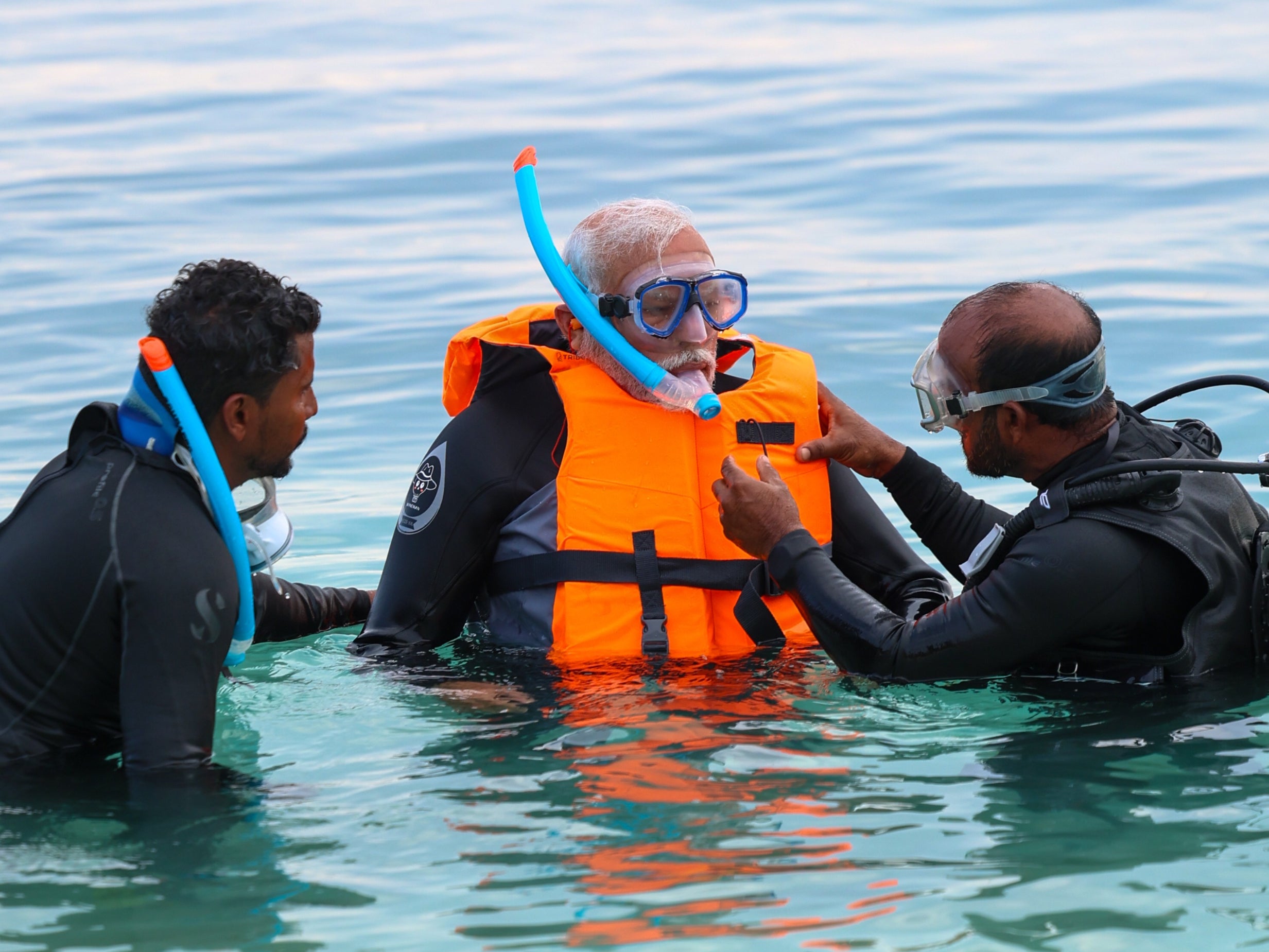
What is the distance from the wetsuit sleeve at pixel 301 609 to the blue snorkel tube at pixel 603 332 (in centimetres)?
118

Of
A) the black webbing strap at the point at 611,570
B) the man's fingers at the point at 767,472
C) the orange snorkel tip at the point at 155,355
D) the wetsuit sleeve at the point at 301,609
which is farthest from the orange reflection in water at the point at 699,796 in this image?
the orange snorkel tip at the point at 155,355

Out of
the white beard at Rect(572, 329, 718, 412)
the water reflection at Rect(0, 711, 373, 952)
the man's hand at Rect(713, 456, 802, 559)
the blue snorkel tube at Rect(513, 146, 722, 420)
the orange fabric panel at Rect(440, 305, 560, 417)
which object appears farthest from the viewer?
the orange fabric panel at Rect(440, 305, 560, 417)

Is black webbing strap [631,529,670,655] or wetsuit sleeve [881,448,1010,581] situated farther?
wetsuit sleeve [881,448,1010,581]

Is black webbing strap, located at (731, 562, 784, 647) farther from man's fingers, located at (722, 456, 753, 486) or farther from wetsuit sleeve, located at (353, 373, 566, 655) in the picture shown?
wetsuit sleeve, located at (353, 373, 566, 655)

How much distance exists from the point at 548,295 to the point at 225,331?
668 cm

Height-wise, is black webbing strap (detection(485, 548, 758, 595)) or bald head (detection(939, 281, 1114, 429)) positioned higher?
bald head (detection(939, 281, 1114, 429))

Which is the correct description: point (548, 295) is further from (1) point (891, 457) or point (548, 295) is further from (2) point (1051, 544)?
(2) point (1051, 544)

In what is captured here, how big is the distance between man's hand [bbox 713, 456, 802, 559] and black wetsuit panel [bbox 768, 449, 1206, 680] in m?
0.05

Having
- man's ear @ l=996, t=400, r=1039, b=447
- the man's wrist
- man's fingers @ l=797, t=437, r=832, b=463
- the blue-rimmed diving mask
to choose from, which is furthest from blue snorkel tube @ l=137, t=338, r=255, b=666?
the man's wrist

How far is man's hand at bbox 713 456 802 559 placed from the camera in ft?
13.4

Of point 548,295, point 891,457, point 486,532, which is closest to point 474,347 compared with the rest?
point 486,532

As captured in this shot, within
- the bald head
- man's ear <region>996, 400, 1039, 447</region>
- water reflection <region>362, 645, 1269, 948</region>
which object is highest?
the bald head

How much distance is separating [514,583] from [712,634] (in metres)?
0.54

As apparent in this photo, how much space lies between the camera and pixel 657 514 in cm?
432
